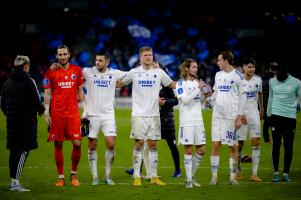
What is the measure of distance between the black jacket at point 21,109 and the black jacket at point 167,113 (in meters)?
2.78

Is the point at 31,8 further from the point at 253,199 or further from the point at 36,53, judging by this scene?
the point at 253,199

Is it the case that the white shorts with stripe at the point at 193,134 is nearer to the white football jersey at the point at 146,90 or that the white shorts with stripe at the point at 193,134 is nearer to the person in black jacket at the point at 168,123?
Result: the white football jersey at the point at 146,90

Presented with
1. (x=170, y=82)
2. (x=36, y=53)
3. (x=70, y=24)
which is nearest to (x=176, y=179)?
(x=170, y=82)

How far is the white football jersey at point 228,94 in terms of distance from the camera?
1345 centimetres

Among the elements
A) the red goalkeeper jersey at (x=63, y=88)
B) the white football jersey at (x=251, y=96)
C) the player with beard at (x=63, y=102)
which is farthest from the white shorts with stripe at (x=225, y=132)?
the red goalkeeper jersey at (x=63, y=88)

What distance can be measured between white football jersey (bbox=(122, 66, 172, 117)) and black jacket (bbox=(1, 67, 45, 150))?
166cm

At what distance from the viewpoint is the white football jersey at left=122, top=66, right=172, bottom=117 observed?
1352 centimetres

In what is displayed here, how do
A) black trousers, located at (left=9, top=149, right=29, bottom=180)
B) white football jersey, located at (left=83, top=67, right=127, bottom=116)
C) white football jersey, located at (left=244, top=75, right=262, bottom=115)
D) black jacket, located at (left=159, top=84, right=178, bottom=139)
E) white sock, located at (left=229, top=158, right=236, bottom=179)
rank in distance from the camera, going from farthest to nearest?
1. black jacket, located at (left=159, top=84, right=178, bottom=139)
2. white football jersey, located at (left=244, top=75, right=262, bottom=115)
3. white football jersey, located at (left=83, top=67, right=127, bottom=116)
4. white sock, located at (left=229, top=158, right=236, bottom=179)
5. black trousers, located at (left=9, top=149, right=29, bottom=180)

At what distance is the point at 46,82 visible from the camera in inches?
527

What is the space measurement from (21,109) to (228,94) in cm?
354

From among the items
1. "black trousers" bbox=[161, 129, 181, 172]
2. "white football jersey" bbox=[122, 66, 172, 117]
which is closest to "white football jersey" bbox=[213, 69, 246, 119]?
"white football jersey" bbox=[122, 66, 172, 117]

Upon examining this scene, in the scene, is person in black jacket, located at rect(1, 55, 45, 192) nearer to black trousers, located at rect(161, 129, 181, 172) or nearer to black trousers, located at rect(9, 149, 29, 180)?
black trousers, located at rect(9, 149, 29, 180)

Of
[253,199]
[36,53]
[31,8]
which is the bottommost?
[253,199]

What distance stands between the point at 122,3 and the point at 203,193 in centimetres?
3319
